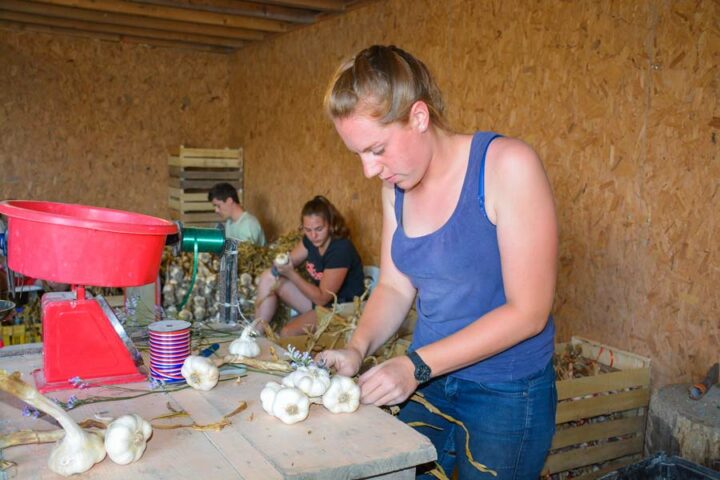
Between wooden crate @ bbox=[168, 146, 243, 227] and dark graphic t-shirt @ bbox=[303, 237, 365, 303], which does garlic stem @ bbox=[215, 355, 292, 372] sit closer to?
dark graphic t-shirt @ bbox=[303, 237, 365, 303]

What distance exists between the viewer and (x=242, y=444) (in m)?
1.42

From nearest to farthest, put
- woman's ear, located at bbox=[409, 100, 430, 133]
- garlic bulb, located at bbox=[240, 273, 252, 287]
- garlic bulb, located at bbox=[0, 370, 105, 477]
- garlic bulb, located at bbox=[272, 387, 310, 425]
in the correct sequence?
garlic bulb, located at bbox=[0, 370, 105, 477], garlic bulb, located at bbox=[272, 387, 310, 425], woman's ear, located at bbox=[409, 100, 430, 133], garlic bulb, located at bbox=[240, 273, 252, 287]

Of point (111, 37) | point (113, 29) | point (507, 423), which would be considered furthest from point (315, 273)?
point (111, 37)

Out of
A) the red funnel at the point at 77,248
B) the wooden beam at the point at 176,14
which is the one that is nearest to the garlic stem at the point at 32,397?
the red funnel at the point at 77,248

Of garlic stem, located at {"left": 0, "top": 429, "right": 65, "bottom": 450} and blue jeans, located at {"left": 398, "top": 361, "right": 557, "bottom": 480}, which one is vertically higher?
garlic stem, located at {"left": 0, "top": 429, "right": 65, "bottom": 450}

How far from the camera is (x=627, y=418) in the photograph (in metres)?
3.44

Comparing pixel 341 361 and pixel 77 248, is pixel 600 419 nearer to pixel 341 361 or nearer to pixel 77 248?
pixel 341 361

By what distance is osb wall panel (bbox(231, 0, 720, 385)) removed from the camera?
3348 millimetres

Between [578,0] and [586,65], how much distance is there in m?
0.38

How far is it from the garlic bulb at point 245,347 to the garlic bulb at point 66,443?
68cm

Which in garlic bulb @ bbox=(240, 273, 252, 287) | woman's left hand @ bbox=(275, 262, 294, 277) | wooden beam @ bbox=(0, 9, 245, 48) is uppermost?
wooden beam @ bbox=(0, 9, 245, 48)

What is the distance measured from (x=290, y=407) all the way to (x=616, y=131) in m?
2.90

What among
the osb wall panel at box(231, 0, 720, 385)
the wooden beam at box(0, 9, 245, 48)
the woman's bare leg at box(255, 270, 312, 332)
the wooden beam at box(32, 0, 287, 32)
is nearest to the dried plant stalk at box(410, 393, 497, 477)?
the osb wall panel at box(231, 0, 720, 385)

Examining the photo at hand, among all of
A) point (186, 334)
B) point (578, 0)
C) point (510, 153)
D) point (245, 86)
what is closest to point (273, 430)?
point (186, 334)
